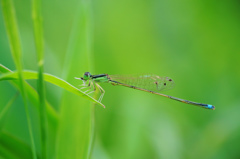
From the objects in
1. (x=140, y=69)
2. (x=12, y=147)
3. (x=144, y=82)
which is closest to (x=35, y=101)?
(x=12, y=147)

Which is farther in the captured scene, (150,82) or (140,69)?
(140,69)

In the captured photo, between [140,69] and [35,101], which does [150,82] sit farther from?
[35,101]

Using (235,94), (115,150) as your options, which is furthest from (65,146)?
(235,94)

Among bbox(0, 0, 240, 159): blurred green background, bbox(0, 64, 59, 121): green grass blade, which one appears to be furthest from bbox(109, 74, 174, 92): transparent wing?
bbox(0, 64, 59, 121): green grass blade

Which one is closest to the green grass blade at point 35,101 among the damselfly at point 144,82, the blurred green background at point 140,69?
the blurred green background at point 140,69

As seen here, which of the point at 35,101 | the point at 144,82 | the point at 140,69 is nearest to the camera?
the point at 35,101

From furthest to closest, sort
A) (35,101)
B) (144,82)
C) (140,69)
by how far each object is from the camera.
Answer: (140,69)
(144,82)
(35,101)

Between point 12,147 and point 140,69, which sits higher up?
point 140,69

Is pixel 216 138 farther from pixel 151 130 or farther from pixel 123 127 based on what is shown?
pixel 123 127
